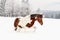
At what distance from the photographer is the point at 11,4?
113 inches

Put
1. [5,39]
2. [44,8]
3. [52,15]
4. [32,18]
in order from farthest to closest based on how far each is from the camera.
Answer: [44,8] < [52,15] < [32,18] < [5,39]

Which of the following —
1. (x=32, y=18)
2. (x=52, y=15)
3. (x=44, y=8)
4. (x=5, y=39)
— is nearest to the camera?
(x=5, y=39)

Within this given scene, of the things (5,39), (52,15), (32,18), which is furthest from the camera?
(52,15)

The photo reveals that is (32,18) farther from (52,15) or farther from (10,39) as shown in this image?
(52,15)

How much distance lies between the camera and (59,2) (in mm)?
2754

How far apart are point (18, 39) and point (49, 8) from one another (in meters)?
1.86

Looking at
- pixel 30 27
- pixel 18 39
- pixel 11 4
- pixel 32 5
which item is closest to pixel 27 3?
pixel 32 5

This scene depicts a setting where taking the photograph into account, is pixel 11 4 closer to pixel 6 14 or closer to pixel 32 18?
pixel 6 14

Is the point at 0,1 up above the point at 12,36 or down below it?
above

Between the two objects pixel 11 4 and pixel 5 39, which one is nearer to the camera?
pixel 5 39

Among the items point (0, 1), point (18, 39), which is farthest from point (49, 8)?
point (18, 39)

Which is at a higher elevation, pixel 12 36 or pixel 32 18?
pixel 32 18

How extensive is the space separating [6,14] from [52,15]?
0.80m

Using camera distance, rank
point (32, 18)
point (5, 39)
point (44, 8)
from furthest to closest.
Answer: point (44, 8) < point (32, 18) < point (5, 39)
